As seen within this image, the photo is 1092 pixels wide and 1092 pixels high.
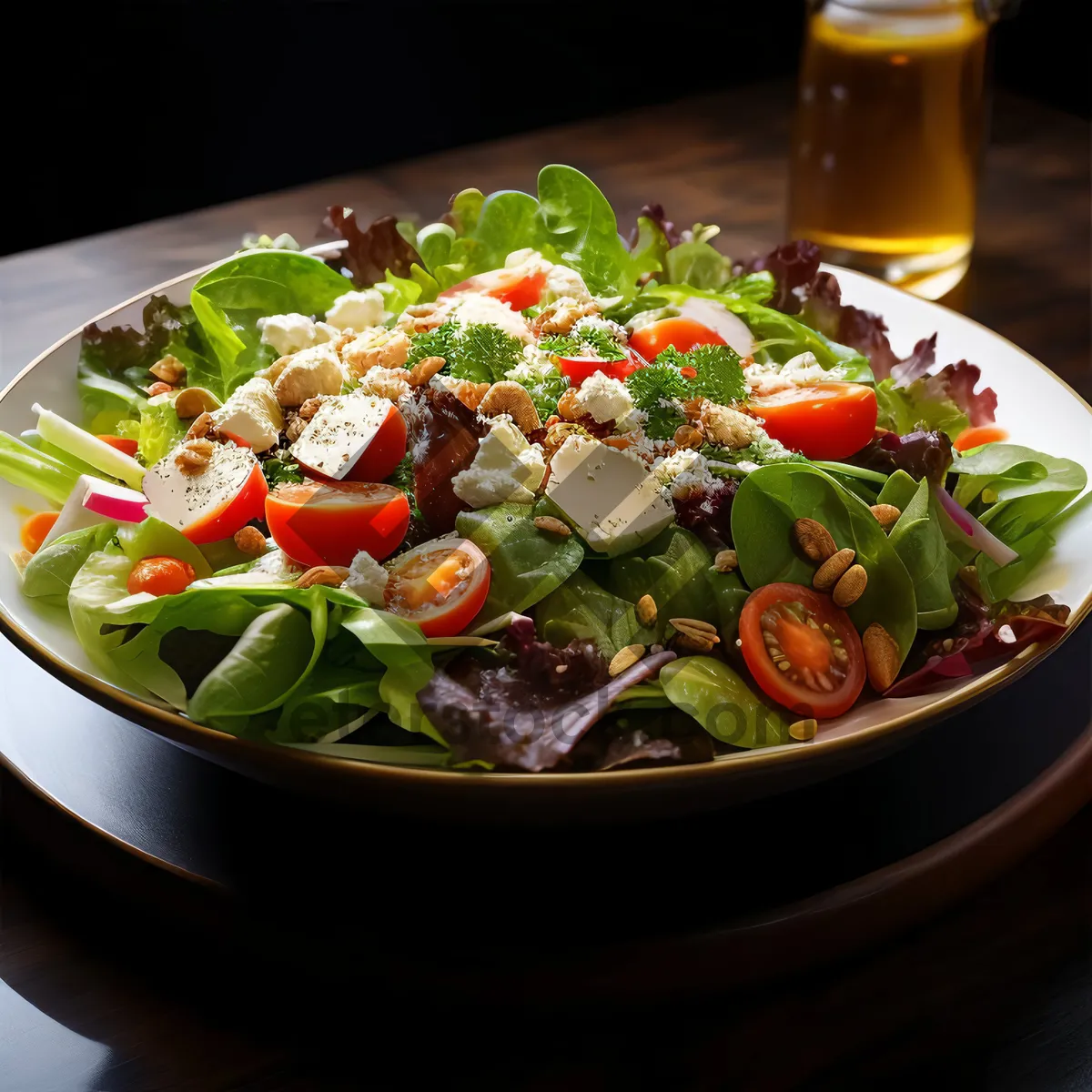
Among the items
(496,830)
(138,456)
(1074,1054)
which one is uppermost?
(138,456)

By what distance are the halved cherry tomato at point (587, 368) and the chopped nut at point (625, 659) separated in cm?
50

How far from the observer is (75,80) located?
487 cm

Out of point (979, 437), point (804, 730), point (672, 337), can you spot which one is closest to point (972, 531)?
point (979, 437)

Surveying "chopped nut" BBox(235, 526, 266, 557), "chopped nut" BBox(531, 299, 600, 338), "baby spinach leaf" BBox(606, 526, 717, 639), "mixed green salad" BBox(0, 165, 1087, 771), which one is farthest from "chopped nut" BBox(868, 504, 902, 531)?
"chopped nut" BBox(235, 526, 266, 557)

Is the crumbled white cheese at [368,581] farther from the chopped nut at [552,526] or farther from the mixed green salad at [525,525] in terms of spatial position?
the chopped nut at [552,526]

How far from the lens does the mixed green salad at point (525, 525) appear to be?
1.35m

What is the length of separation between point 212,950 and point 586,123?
2.96 m

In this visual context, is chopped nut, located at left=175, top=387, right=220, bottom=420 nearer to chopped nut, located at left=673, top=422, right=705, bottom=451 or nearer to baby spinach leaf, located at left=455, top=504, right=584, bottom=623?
baby spinach leaf, located at left=455, top=504, right=584, bottom=623

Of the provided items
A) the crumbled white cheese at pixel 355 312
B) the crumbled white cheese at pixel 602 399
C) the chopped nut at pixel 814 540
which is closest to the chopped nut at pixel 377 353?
the crumbled white cheese at pixel 355 312

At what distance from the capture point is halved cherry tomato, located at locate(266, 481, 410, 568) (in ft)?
5.05

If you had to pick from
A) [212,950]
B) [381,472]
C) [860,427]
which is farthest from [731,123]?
[212,950]

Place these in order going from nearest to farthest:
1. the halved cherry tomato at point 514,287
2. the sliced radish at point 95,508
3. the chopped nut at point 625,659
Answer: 1. the chopped nut at point 625,659
2. the sliced radish at point 95,508
3. the halved cherry tomato at point 514,287

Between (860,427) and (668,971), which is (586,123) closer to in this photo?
(860,427)

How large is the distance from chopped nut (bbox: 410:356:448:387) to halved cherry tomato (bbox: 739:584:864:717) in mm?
620
